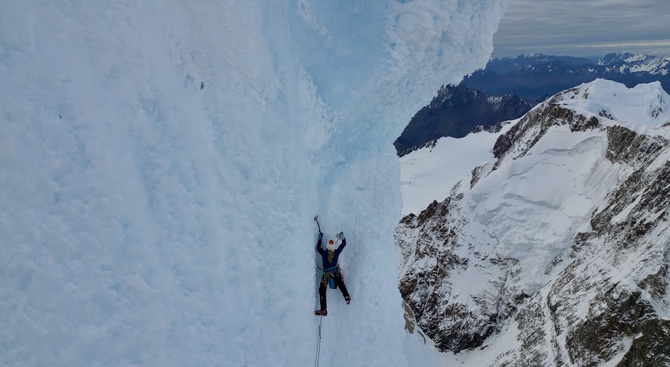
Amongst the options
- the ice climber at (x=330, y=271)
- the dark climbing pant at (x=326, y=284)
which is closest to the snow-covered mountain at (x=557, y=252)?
the dark climbing pant at (x=326, y=284)

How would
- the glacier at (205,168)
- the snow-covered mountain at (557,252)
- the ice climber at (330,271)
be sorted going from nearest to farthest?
the glacier at (205,168)
the ice climber at (330,271)
the snow-covered mountain at (557,252)

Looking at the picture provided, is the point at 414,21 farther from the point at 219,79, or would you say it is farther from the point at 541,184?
the point at 541,184

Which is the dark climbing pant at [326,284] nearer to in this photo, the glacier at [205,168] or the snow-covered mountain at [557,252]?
the glacier at [205,168]

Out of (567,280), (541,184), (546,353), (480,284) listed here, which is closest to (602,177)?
(541,184)

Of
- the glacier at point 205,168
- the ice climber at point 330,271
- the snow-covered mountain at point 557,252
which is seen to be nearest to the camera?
the glacier at point 205,168

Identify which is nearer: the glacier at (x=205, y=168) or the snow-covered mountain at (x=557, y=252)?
the glacier at (x=205, y=168)

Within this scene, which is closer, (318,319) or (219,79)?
(219,79)
